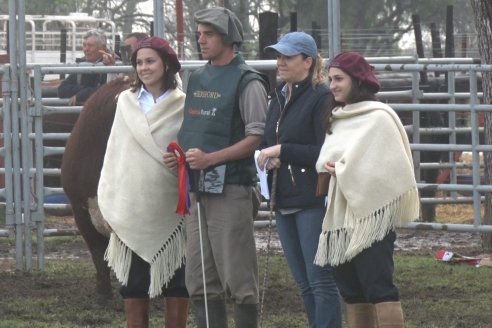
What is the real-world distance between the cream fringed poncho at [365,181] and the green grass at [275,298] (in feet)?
5.59

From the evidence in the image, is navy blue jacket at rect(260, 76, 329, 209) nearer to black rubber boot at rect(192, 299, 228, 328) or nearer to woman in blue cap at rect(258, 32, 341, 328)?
woman in blue cap at rect(258, 32, 341, 328)

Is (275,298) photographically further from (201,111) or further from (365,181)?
(365,181)

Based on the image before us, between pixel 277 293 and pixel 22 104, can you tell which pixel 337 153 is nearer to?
pixel 277 293

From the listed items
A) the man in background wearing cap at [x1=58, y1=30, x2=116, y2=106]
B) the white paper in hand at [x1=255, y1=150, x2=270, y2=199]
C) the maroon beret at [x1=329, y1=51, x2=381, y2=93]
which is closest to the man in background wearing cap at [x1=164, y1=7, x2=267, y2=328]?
the white paper in hand at [x1=255, y1=150, x2=270, y2=199]

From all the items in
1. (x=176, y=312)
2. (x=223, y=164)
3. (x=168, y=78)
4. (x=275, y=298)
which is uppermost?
(x=168, y=78)

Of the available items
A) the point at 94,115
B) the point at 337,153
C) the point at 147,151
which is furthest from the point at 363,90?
the point at 94,115

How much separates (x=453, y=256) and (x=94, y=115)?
3.36m

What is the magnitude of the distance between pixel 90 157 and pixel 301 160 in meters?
2.52

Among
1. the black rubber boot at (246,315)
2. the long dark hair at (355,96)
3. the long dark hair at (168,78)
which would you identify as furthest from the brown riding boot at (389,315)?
the long dark hair at (168,78)

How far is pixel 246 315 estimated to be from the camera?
6.15m

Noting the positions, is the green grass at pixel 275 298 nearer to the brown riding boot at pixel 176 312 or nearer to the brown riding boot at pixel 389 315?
the brown riding boot at pixel 176 312

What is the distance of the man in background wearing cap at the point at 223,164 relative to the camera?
610 cm

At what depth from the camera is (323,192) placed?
5.87 meters

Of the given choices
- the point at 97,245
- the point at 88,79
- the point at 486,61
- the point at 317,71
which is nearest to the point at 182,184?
the point at 317,71
